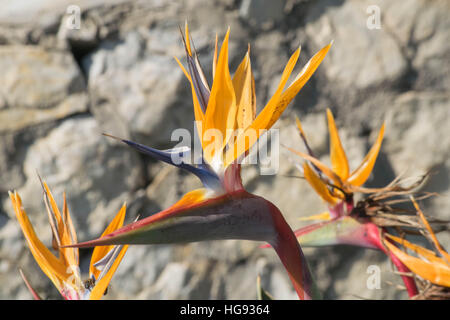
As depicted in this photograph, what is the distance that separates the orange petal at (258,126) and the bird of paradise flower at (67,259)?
0.16 m

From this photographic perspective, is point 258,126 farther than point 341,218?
No

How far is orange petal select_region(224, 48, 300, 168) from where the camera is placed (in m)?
0.38


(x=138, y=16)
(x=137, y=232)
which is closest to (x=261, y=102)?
(x=138, y=16)

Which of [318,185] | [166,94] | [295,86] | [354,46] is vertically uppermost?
[354,46]

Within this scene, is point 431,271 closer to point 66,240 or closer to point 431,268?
point 431,268

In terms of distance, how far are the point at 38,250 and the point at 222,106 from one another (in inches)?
9.8

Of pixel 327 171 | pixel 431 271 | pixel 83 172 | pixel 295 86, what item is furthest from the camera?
pixel 83 172

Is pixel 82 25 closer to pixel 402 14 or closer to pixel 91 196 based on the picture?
pixel 91 196

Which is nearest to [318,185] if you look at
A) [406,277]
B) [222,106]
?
[406,277]

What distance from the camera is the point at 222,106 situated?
432 mm

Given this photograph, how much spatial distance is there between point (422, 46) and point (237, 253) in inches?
37.0

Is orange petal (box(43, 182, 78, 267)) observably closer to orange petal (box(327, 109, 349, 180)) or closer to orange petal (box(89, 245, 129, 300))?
orange petal (box(89, 245, 129, 300))

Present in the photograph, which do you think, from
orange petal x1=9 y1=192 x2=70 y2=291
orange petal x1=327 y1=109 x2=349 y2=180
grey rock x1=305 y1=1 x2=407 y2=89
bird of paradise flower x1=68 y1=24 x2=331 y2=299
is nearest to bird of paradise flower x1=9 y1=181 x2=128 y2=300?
orange petal x1=9 y1=192 x2=70 y2=291

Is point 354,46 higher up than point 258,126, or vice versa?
point 354,46
